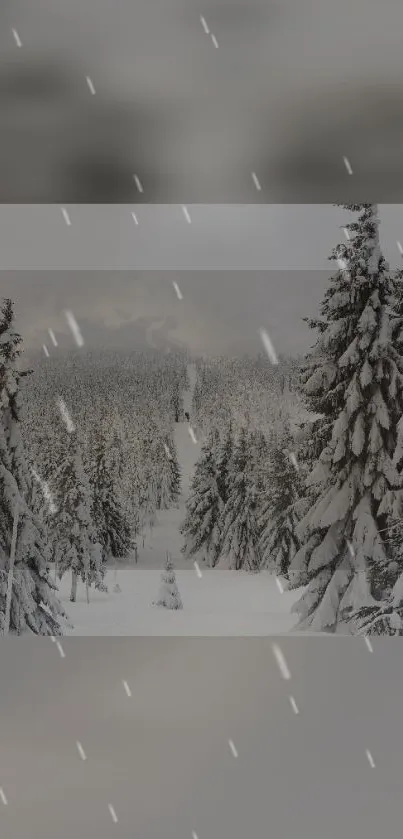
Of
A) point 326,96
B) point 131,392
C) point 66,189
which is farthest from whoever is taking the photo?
point 131,392

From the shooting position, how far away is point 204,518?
16.0 feet

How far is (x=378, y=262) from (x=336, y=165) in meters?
0.76

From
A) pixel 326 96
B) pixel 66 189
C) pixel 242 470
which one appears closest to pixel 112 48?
pixel 326 96

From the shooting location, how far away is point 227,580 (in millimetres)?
4852

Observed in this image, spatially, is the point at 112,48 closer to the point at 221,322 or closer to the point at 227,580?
the point at 221,322

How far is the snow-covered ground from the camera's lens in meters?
4.84

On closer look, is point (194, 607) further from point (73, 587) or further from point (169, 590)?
point (73, 587)

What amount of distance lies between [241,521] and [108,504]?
0.76m
